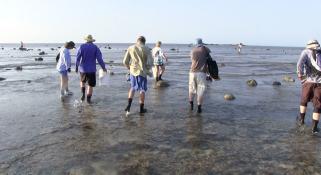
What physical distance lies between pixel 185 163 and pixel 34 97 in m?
8.95

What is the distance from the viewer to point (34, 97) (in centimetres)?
1391

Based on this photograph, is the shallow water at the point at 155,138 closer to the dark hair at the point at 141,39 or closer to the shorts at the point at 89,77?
the shorts at the point at 89,77

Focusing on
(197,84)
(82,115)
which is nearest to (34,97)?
(82,115)

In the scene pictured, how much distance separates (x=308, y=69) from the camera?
9.11 meters

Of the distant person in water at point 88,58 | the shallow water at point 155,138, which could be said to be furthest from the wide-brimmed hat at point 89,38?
the shallow water at point 155,138

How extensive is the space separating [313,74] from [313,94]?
506 mm

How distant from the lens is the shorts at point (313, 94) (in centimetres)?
892

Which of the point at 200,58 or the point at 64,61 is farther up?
the point at 200,58

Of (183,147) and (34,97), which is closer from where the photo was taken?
(183,147)

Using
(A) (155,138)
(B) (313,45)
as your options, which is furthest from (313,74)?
(A) (155,138)

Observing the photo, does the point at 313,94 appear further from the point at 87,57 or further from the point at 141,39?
the point at 87,57

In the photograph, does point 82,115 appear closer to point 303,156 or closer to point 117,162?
point 117,162

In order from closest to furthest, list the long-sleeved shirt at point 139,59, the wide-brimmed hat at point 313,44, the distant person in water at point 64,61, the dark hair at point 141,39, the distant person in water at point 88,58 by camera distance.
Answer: the wide-brimmed hat at point 313,44 < the long-sleeved shirt at point 139,59 < the dark hair at point 141,39 < the distant person in water at point 88,58 < the distant person in water at point 64,61

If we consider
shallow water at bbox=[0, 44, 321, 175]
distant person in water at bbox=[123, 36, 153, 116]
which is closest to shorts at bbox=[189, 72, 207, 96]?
shallow water at bbox=[0, 44, 321, 175]
